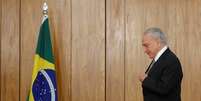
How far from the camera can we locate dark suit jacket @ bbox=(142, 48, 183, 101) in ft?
8.77

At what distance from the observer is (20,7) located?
4.04 m

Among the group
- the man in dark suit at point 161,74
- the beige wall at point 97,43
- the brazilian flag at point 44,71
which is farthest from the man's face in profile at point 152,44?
the brazilian flag at point 44,71

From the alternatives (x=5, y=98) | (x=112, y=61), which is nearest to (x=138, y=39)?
(x=112, y=61)

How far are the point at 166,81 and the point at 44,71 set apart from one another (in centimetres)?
151

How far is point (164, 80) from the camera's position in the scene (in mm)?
2672

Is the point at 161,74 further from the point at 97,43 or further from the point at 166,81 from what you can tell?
the point at 97,43

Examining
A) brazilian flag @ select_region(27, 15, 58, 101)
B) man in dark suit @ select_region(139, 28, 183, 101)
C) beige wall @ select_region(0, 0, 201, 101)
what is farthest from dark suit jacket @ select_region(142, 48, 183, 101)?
brazilian flag @ select_region(27, 15, 58, 101)

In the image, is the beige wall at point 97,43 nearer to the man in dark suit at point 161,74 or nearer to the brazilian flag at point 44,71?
the brazilian flag at point 44,71

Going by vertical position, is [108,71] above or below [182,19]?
below

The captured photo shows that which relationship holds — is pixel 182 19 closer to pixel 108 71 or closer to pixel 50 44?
pixel 108 71

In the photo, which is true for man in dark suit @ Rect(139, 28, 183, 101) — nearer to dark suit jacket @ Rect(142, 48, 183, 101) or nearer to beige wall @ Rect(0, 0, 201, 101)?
dark suit jacket @ Rect(142, 48, 183, 101)

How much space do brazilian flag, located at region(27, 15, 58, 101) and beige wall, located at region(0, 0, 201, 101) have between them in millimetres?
217

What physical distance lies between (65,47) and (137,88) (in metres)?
0.93

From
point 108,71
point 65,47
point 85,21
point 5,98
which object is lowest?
point 5,98
